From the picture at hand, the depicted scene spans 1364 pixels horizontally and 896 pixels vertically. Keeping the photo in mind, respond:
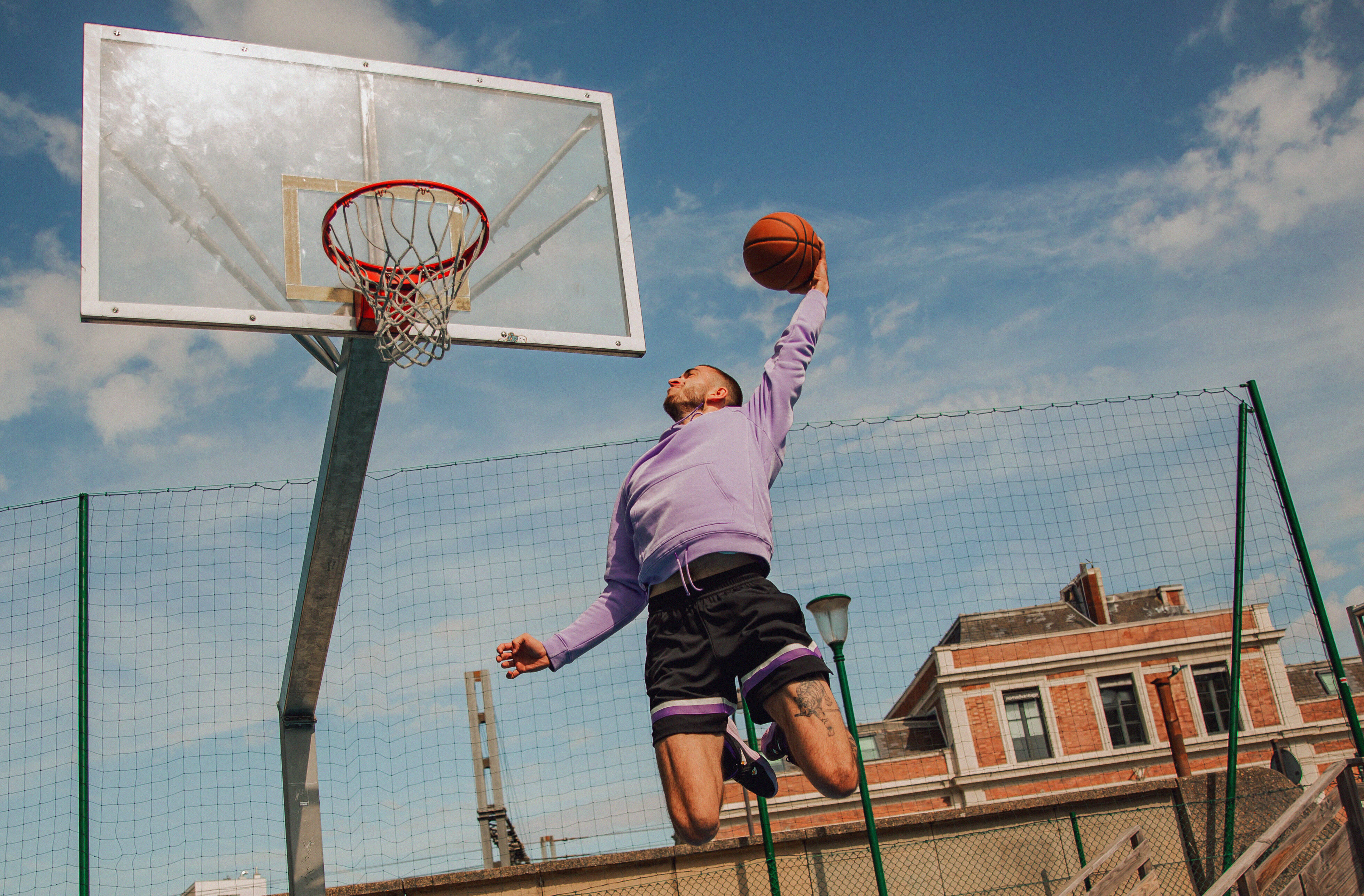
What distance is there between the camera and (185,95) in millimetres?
4426

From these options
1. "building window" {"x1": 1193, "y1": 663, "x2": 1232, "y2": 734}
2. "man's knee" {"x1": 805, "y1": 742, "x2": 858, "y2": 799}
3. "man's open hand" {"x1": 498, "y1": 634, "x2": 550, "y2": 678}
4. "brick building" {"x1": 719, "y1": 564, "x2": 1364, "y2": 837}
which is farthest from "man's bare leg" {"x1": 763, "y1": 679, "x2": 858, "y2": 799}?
"building window" {"x1": 1193, "y1": 663, "x2": 1232, "y2": 734}

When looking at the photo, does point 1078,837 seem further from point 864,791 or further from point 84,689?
point 84,689

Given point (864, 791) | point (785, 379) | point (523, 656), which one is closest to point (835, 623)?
point (864, 791)

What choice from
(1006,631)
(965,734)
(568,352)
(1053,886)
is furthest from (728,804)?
(568,352)

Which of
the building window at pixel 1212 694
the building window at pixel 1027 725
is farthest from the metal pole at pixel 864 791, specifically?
the building window at pixel 1212 694

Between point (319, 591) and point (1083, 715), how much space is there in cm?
2839

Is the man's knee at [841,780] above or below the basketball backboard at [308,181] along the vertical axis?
below

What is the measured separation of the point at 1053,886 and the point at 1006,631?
2282 cm

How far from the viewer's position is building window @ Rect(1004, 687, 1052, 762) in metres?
28.5

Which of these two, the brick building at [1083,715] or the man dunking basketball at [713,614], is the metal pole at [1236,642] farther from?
the brick building at [1083,715]

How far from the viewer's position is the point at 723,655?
301cm

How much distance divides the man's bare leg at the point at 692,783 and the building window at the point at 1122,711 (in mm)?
29387

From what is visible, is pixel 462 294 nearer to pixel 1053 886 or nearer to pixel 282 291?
pixel 282 291

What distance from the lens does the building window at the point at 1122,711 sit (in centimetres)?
2884
